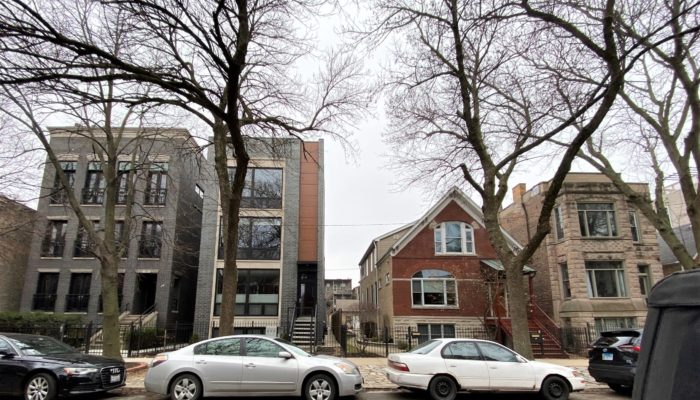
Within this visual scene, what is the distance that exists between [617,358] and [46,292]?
29.5 metres

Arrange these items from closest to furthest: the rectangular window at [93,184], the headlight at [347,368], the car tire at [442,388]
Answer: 1. the headlight at [347,368]
2. the car tire at [442,388]
3. the rectangular window at [93,184]

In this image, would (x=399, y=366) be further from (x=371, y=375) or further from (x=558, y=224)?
(x=558, y=224)

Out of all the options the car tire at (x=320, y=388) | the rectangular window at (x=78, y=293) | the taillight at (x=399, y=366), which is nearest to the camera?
the car tire at (x=320, y=388)

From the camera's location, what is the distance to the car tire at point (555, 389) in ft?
35.1

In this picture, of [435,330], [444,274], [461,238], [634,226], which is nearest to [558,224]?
[634,226]

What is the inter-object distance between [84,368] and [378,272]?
922 inches

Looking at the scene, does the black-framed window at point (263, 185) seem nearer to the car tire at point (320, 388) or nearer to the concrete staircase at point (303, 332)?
the concrete staircase at point (303, 332)

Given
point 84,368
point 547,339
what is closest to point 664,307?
point 84,368

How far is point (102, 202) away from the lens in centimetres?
2856

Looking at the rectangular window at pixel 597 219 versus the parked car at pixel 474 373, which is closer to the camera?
the parked car at pixel 474 373

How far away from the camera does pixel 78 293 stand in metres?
27.2

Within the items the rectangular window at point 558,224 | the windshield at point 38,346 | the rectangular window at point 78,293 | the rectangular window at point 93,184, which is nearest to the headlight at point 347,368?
the windshield at point 38,346

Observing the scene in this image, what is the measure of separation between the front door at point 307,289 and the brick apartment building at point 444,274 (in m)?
4.55

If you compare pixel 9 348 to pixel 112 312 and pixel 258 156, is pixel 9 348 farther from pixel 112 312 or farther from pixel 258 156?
pixel 258 156
